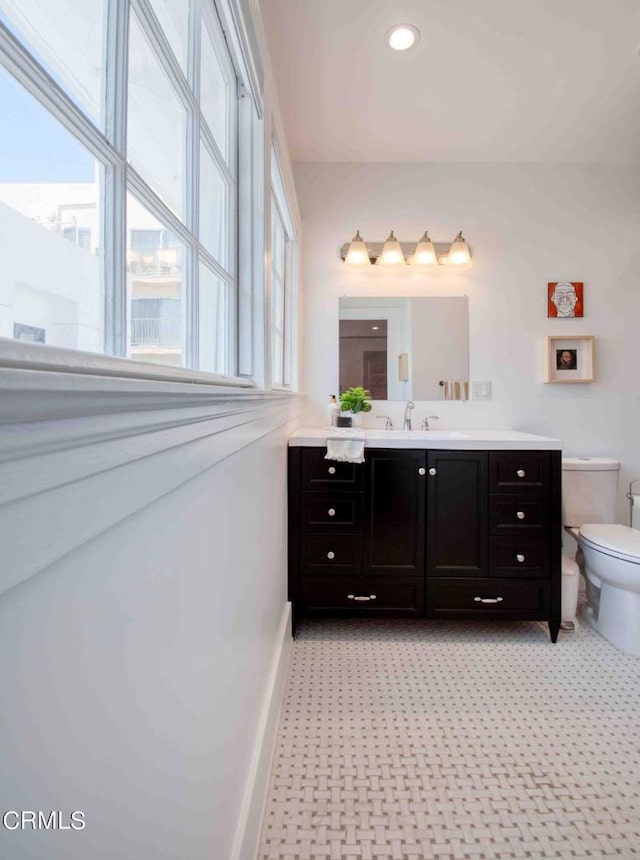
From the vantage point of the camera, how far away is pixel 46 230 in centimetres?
43

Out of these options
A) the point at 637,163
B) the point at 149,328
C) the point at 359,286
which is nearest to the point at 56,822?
the point at 149,328

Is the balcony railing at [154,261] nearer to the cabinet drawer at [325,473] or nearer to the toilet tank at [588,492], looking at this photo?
the cabinet drawer at [325,473]

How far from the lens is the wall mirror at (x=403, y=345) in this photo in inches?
97.3

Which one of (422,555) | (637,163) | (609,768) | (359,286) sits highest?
(637,163)

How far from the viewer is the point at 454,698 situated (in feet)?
5.09

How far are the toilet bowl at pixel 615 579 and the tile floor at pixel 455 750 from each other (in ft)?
0.30

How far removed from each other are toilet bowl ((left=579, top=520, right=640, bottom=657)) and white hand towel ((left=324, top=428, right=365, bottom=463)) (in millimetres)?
1194

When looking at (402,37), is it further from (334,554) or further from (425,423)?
(334,554)

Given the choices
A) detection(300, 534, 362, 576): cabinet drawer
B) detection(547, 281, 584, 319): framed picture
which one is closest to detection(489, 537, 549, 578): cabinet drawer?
detection(300, 534, 362, 576): cabinet drawer

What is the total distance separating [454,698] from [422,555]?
0.57 meters

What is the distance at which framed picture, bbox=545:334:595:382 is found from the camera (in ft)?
7.87

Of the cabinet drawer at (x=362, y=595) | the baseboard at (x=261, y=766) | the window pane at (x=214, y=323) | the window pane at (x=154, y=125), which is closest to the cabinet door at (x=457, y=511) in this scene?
the cabinet drawer at (x=362, y=595)

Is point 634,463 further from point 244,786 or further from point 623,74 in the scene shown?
point 244,786

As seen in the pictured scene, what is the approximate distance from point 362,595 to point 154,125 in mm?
1861
